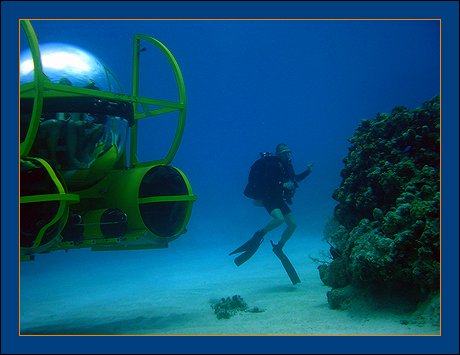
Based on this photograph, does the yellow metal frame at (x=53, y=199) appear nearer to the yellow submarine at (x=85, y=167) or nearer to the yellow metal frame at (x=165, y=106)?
the yellow submarine at (x=85, y=167)

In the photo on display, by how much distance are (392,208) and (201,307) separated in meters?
3.81

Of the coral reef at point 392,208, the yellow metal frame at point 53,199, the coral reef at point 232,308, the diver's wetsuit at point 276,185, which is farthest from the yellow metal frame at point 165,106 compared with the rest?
the diver's wetsuit at point 276,185

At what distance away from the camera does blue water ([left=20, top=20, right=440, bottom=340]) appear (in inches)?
587

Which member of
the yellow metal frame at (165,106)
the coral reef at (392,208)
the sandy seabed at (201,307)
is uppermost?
the yellow metal frame at (165,106)

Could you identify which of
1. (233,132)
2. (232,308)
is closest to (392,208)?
(232,308)

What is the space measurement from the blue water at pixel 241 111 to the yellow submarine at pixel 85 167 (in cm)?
390

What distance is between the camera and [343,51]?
9850 centimetres

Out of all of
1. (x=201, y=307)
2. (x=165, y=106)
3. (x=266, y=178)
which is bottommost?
(x=201, y=307)

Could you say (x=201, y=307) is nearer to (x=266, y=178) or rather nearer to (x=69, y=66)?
(x=266, y=178)

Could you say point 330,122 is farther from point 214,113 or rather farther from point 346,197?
point 346,197

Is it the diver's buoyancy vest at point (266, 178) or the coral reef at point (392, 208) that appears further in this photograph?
the diver's buoyancy vest at point (266, 178)

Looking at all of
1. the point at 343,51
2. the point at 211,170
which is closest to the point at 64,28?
the point at 211,170

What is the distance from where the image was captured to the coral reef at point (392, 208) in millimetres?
5039

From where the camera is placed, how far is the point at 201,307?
7.42 metres
